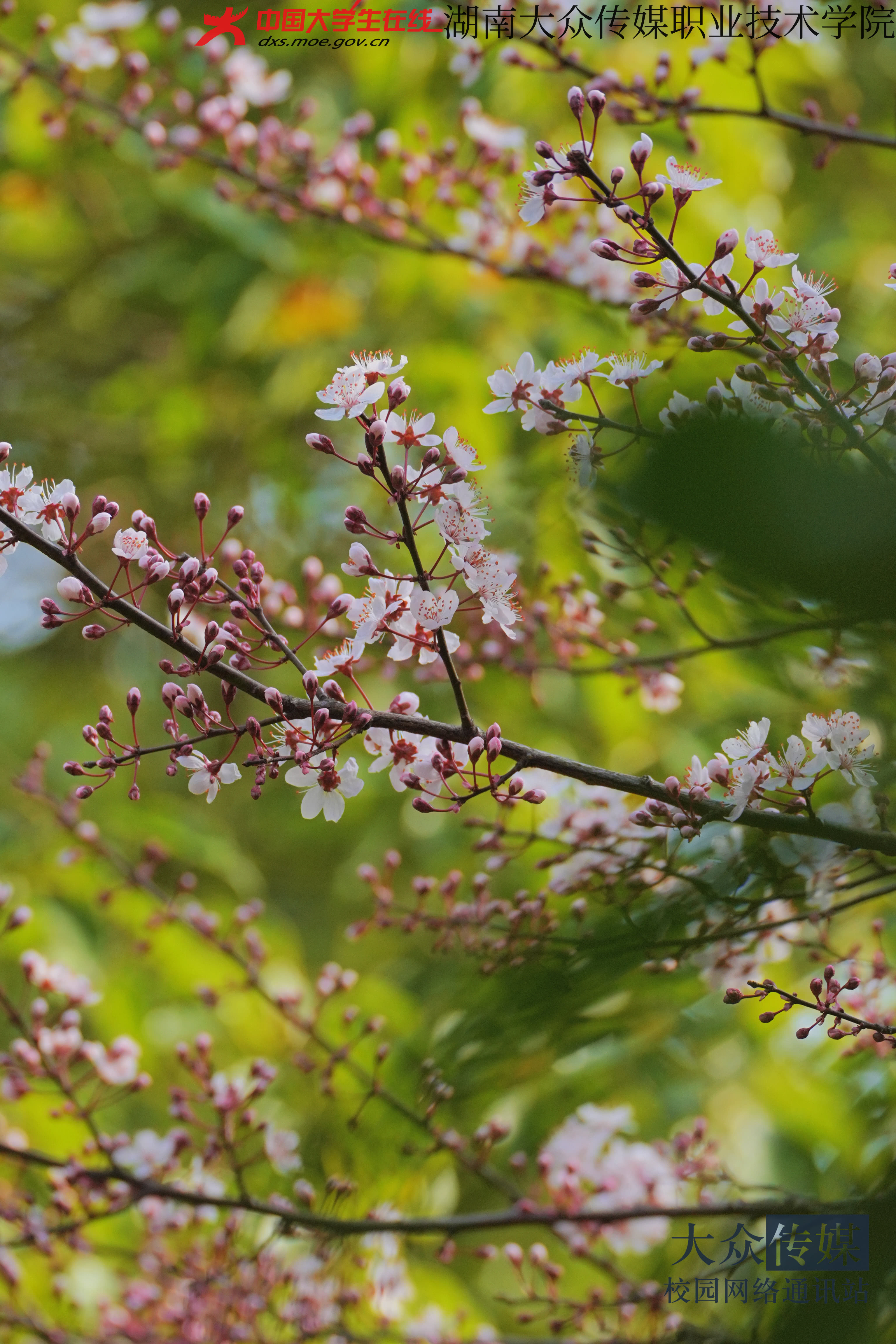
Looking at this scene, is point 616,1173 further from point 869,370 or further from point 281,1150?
point 869,370

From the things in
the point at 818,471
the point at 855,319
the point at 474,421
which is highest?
the point at 474,421

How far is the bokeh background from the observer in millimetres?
1080

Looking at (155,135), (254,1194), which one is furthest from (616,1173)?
(155,135)

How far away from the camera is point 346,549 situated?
9.43 ft

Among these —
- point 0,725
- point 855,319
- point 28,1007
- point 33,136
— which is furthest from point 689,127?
point 0,725

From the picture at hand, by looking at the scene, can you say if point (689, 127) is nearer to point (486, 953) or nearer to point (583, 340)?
point (583, 340)

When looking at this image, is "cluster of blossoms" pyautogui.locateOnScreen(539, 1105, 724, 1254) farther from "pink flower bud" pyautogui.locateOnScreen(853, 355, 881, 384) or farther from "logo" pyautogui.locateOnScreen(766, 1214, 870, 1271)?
"pink flower bud" pyautogui.locateOnScreen(853, 355, 881, 384)

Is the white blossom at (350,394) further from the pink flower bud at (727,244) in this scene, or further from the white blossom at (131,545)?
the pink flower bud at (727,244)

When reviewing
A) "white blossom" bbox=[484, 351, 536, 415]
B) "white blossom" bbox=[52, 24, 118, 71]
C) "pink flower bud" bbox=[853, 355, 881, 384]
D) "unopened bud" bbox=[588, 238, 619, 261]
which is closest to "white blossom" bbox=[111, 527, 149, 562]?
"white blossom" bbox=[484, 351, 536, 415]

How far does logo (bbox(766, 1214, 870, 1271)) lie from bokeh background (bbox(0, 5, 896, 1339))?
0.16ft

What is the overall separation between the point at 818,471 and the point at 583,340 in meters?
1.40

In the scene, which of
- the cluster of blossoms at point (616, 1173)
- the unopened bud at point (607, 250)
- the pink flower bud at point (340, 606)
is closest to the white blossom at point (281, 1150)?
the cluster of blossoms at point (616, 1173)

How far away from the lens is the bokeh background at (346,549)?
3.54 ft

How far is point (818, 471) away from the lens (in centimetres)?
32
